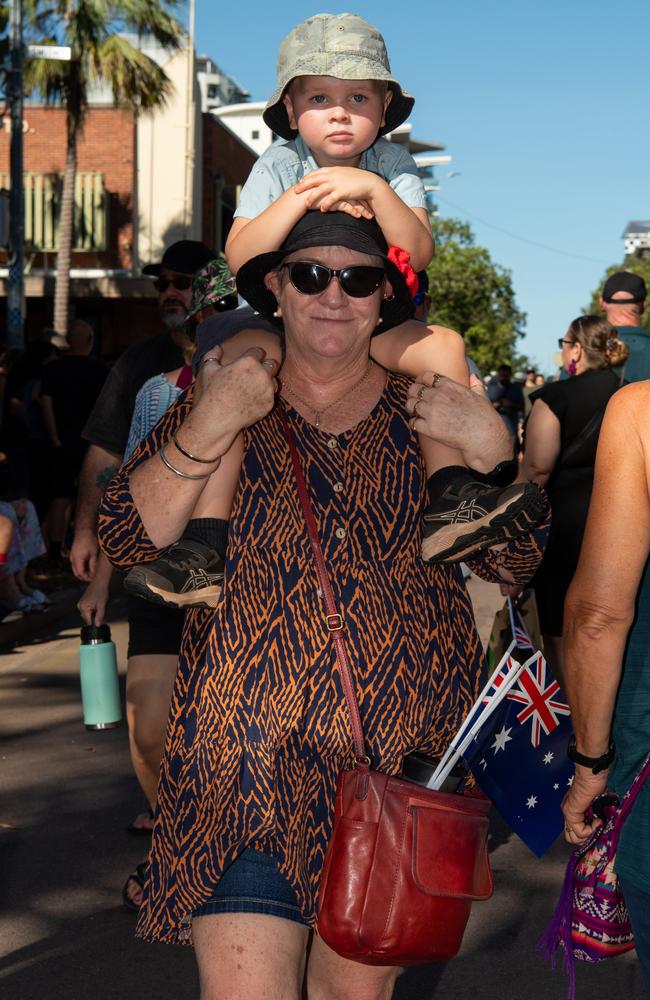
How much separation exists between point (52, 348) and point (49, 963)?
1128 centimetres

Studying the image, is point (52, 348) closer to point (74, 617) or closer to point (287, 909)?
point (74, 617)

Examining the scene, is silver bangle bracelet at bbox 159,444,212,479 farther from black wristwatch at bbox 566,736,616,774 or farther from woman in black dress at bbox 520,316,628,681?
woman in black dress at bbox 520,316,628,681

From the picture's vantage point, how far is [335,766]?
2.81 m

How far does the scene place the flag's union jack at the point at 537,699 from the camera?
3051 mm

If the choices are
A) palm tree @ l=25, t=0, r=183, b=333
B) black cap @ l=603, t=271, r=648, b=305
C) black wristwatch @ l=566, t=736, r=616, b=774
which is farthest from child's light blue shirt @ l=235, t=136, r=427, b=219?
palm tree @ l=25, t=0, r=183, b=333

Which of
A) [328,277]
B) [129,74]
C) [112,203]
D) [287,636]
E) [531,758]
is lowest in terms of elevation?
[531,758]

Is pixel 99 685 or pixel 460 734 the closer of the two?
pixel 460 734

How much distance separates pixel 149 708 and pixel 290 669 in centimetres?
203

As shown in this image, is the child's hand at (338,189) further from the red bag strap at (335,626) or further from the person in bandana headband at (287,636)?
the red bag strap at (335,626)

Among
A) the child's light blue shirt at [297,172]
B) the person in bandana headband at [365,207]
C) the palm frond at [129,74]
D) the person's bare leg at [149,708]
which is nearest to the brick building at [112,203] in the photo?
the palm frond at [129,74]

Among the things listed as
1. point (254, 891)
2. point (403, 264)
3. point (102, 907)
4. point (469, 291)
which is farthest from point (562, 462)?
point (469, 291)

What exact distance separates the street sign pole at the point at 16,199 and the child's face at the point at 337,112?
47.0ft

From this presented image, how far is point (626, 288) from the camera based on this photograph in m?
7.46

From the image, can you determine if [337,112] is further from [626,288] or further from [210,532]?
[626,288]
